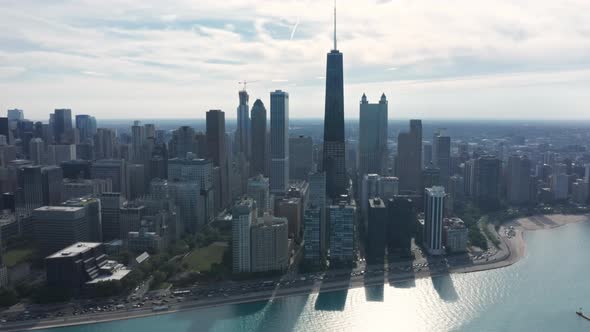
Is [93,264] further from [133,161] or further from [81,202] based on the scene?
[133,161]

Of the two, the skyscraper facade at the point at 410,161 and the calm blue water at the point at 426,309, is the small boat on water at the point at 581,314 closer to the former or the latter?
the calm blue water at the point at 426,309

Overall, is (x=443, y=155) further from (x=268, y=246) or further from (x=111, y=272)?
(x=111, y=272)

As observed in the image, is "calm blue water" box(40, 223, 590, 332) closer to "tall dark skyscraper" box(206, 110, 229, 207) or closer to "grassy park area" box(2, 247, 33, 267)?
"grassy park area" box(2, 247, 33, 267)

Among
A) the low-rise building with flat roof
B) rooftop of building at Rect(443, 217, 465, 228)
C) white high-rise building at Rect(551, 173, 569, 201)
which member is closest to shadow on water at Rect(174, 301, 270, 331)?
the low-rise building with flat roof

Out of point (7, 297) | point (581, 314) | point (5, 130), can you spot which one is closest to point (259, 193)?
point (7, 297)

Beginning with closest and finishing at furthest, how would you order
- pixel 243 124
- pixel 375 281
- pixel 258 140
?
1. pixel 375 281
2. pixel 258 140
3. pixel 243 124
